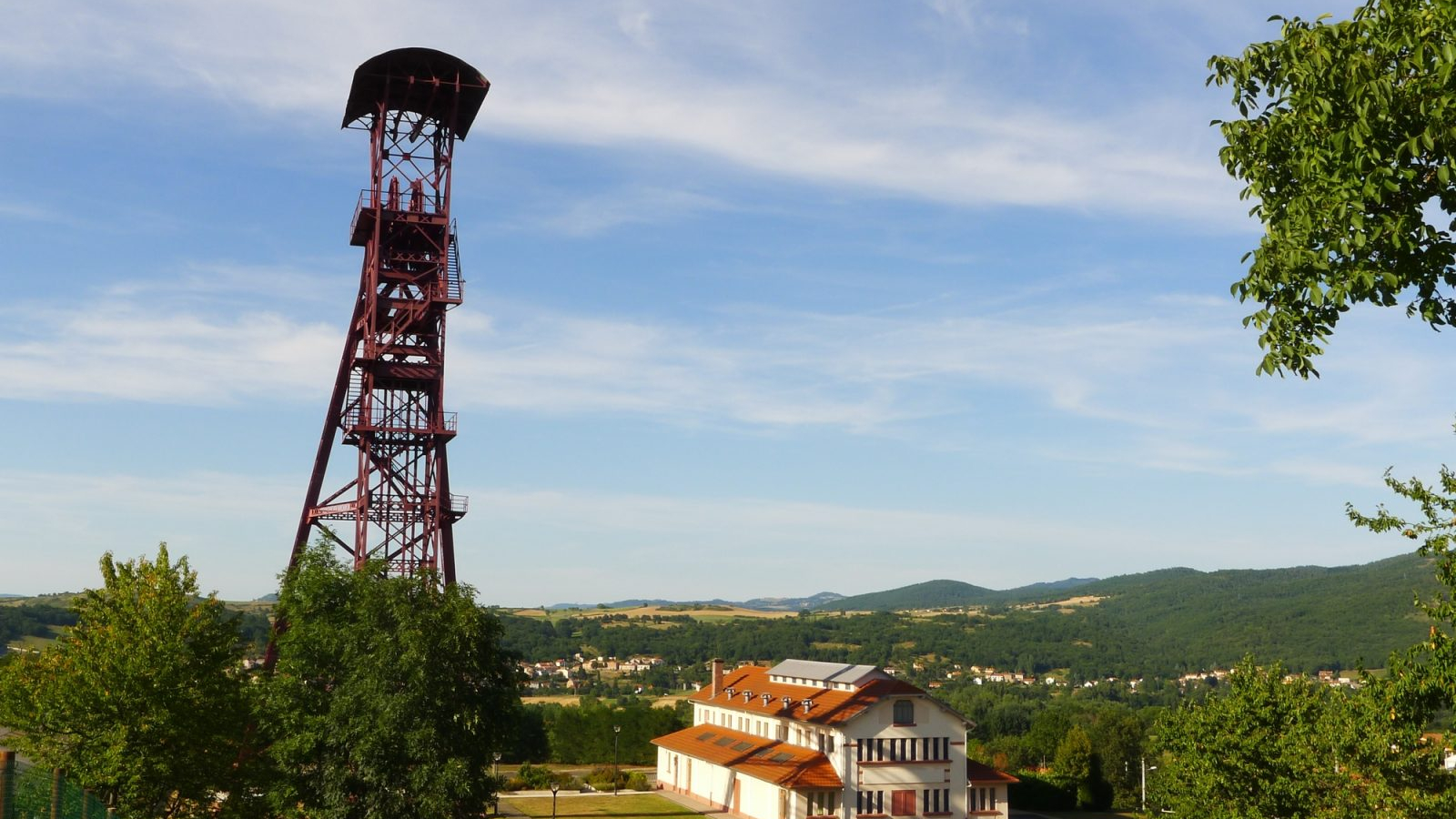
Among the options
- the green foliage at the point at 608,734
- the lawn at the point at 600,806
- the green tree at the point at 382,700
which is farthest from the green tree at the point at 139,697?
the green foliage at the point at 608,734

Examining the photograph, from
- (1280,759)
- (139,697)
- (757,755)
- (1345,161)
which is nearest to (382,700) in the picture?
(139,697)

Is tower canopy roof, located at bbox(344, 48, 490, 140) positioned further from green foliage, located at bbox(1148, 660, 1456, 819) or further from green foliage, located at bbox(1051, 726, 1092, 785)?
green foliage, located at bbox(1051, 726, 1092, 785)

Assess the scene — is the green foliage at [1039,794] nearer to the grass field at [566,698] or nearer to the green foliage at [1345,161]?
the green foliage at [1345,161]

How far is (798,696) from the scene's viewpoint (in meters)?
70.1

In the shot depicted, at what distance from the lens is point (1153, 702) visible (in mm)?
191000

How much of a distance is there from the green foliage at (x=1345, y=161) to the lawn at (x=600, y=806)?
5620 cm

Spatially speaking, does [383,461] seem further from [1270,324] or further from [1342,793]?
[1270,324]

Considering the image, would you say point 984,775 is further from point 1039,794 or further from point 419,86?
point 419,86

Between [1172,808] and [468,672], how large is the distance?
78.0ft

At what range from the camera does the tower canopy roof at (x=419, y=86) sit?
52344mm

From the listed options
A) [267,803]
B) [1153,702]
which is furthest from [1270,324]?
[1153,702]

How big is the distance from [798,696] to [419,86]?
3958cm

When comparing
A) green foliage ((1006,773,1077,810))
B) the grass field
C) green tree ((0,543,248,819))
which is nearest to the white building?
green foliage ((1006,773,1077,810))

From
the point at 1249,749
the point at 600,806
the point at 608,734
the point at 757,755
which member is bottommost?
the point at 600,806
